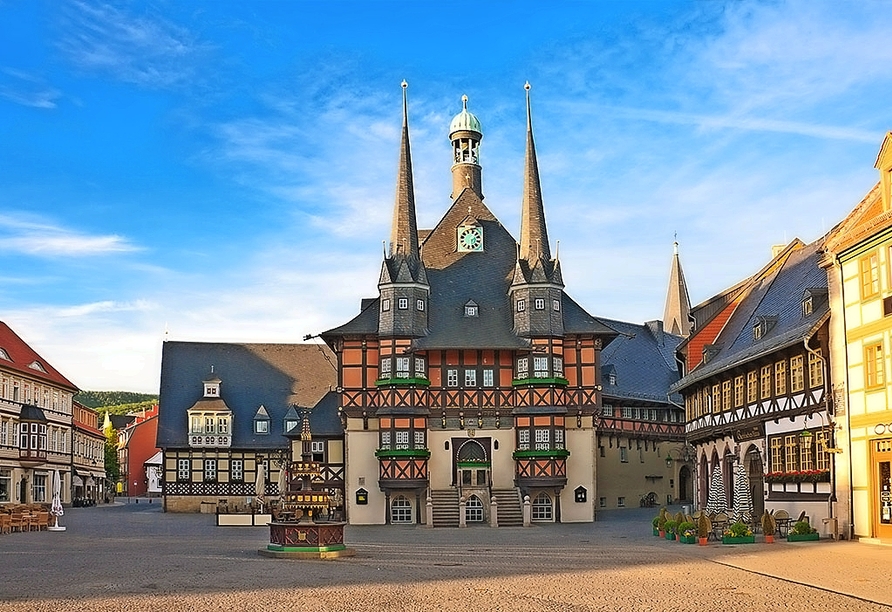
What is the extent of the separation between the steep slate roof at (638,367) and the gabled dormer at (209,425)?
22.9m

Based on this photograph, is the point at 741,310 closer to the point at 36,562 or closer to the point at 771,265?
the point at 771,265

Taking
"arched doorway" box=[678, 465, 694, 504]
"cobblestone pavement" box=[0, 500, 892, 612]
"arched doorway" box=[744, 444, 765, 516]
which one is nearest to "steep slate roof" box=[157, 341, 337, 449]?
"arched doorway" box=[678, 465, 694, 504]

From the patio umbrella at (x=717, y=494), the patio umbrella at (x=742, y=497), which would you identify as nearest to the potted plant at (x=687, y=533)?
the patio umbrella at (x=742, y=497)

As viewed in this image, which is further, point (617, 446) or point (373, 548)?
point (617, 446)

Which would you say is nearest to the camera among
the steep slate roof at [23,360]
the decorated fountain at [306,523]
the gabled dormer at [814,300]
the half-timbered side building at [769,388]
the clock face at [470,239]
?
the decorated fountain at [306,523]

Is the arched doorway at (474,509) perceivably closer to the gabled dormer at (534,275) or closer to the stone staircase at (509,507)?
the stone staircase at (509,507)

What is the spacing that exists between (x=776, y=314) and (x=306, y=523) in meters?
18.4

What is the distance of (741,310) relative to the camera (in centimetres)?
4475

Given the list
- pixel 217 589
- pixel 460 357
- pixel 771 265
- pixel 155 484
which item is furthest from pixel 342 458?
pixel 155 484

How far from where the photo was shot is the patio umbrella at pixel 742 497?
3427 centimetres

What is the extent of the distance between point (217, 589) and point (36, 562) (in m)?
8.19

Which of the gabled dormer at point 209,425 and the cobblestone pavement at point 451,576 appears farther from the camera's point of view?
the gabled dormer at point 209,425

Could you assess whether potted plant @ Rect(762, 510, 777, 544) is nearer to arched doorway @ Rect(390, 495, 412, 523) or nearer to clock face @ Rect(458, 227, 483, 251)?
arched doorway @ Rect(390, 495, 412, 523)

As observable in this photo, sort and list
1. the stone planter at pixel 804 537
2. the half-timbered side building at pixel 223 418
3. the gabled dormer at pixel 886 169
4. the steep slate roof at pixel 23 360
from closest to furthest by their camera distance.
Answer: the gabled dormer at pixel 886 169 → the stone planter at pixel 804 537 → the steep slate roof at pixel 23 360 → the half-timbered side building at pixel 223 418
